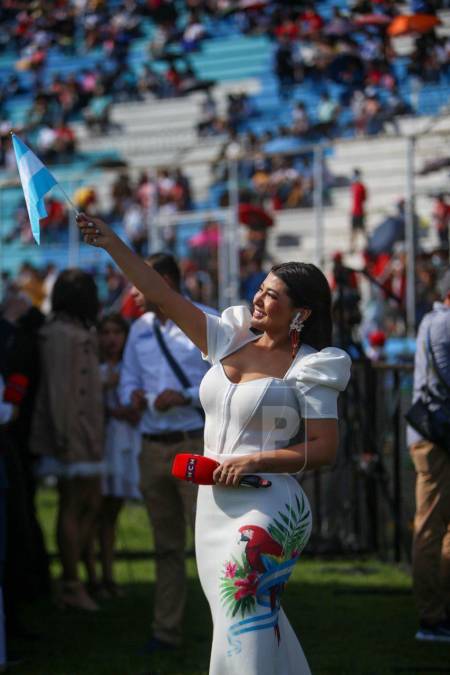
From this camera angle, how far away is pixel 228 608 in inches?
142

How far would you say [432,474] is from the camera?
5.98m

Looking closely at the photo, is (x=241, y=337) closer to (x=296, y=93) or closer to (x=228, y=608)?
(x=228, y=608)

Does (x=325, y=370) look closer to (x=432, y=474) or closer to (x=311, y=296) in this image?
(x=311, y=296)

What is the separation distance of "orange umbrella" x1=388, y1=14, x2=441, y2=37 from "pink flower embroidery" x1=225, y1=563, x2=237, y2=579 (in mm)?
13250

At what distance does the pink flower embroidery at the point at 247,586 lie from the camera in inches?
141

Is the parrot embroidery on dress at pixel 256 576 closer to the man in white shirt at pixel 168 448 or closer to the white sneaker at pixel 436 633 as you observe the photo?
the man in white shirt at pixel 168 448

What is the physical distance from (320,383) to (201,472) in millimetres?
468

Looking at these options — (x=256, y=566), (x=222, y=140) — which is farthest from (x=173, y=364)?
(x=222, y=140)

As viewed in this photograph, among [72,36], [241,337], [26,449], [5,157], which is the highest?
[72,36]

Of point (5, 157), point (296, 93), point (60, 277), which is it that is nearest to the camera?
point (60, 277)

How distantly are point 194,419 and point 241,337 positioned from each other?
2077mm

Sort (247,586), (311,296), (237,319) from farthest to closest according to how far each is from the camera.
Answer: (237,319)
(311,296)
(247,586)

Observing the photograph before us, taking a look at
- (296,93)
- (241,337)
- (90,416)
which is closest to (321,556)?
(90,416)

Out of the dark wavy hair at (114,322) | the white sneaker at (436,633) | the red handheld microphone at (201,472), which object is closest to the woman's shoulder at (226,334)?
Answer: the red handheld microphone at (201,472)
